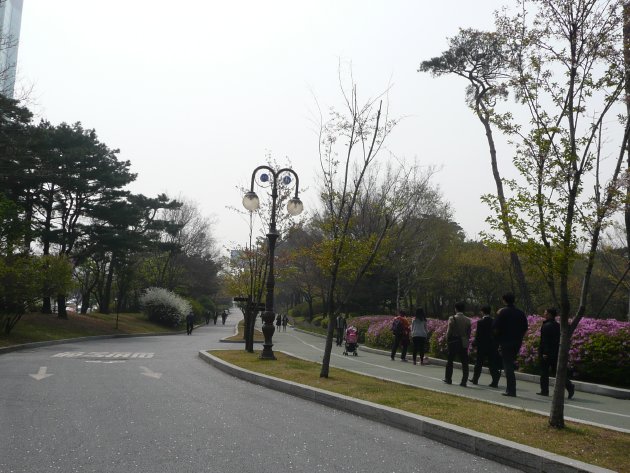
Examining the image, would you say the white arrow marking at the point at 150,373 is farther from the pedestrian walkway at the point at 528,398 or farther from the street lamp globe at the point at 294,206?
the street lamp globe at the point at 294,206

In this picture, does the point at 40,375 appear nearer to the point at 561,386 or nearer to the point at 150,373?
the point at 150,373

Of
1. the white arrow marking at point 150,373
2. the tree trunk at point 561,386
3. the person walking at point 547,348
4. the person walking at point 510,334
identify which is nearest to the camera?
the tree trunk at point 561,386

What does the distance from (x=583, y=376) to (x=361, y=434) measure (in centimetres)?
793

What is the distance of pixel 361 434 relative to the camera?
6.45m

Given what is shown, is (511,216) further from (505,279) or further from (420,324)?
(505,279)

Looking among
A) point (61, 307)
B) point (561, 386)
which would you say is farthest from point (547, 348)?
point (61, 307)

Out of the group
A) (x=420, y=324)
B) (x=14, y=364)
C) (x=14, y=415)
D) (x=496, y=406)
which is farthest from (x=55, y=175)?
(x=496, y=406)

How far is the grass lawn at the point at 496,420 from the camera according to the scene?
5.29m

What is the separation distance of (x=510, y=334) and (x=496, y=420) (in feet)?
9.89

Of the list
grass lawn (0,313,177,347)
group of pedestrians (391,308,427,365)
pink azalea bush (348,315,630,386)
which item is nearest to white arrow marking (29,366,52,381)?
group of pedestrians (391,308,427,365)

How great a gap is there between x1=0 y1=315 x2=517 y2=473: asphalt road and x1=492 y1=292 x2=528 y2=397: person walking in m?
3.32

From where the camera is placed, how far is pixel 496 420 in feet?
22.0

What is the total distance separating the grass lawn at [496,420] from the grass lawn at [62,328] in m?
Result: 16.0

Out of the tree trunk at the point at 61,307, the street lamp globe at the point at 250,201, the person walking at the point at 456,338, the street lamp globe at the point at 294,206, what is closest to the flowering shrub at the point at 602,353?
the person walking at the point at 456,338
